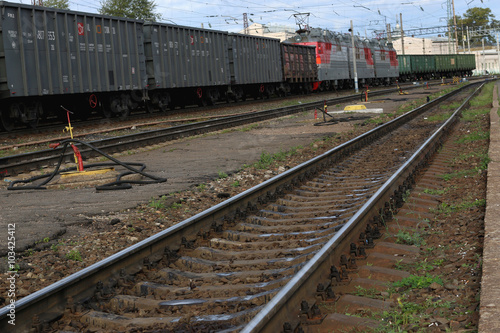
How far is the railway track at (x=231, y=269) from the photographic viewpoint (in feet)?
11.7

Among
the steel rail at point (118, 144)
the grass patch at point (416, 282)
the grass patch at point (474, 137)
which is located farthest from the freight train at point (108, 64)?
the grass patch at point (416, 282)

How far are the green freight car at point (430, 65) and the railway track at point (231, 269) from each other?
60403mm

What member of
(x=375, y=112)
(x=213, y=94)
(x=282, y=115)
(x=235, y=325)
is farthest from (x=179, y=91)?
(x=235, y=325)

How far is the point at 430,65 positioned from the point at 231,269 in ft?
237

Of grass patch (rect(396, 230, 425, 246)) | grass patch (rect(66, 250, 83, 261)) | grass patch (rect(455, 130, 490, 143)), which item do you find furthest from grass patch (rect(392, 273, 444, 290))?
grass patch (rect(455, 130, 490, 143))

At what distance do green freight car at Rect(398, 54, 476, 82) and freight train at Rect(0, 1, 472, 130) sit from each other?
31.1 m

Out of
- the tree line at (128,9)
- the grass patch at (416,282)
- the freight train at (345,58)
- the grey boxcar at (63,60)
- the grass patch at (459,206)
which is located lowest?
the grass patch at (416,282)

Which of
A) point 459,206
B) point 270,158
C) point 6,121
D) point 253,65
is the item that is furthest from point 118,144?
point 253,65

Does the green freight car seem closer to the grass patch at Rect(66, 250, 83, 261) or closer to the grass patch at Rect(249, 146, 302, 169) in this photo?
the grass patch at Rect(249, 146, 302, 169)

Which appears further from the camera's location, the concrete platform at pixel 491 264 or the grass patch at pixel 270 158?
the grass patch at pixel 270 158

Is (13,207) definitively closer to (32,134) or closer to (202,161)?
(202,161)

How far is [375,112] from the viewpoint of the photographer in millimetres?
22141

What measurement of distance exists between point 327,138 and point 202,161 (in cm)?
407

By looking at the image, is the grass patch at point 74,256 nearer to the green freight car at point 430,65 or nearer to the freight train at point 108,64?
the freight train at point 108,64
